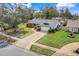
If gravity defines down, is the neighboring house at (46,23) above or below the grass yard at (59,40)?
above

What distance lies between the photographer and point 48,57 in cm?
339

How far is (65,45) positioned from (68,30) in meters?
0.19

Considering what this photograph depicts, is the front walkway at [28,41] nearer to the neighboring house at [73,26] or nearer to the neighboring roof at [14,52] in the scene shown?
the neighboring roof at [14,52]

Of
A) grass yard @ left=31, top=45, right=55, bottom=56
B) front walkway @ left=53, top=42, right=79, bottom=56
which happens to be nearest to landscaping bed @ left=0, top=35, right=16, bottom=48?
grass yard @ left=31, top=45, right=55, bottom=56

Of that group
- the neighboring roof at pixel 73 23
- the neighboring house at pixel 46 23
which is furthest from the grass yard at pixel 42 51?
the neighboring roof at pixel 73 23

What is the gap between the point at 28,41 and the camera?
3.42m

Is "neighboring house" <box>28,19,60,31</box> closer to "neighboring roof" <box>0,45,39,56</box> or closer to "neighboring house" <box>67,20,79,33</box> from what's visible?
"neighboring house" <box>67,20,79,33</box>

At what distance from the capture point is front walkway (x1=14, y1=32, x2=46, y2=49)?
3414 mm

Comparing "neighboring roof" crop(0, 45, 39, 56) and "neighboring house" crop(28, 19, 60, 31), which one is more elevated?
"neighboring house" crop(28, 19, 60, 31)

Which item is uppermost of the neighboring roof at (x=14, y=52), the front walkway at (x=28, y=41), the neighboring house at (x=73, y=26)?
the neighboring house at (x=73, y=26)

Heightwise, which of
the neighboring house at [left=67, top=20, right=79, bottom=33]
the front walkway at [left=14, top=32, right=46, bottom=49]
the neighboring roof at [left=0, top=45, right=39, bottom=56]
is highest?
the neighboring house at [left=67, top=20, right=79, bottom=33]

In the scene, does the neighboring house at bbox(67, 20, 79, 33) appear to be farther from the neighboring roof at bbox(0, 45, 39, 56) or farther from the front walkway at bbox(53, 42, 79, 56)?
the neighboring roof at bbox(0, 45, 39, 56)

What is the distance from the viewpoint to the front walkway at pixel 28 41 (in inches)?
134

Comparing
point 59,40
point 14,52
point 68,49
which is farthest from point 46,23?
point 14,52
